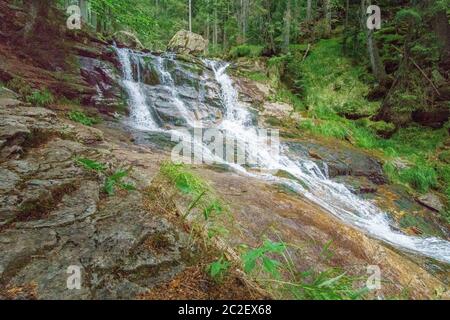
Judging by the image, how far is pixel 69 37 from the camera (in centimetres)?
1159

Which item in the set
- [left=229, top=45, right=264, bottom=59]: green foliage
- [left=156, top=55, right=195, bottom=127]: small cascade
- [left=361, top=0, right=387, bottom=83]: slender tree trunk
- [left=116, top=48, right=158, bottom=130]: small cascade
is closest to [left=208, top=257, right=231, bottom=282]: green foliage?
[left=116, top=48, right=158, bottom=130]: small cascade

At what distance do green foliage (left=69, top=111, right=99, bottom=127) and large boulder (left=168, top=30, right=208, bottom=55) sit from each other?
18011mm

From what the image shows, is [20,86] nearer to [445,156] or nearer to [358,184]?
[358,184]

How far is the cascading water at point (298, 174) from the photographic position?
21.7 feet

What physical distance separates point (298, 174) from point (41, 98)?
7.16m

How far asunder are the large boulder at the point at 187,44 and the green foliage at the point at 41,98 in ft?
59.6

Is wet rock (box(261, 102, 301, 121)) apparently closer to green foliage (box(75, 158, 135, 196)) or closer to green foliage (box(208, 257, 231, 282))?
green foliage (box(75, 158, 135, 196))

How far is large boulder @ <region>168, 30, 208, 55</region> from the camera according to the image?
25734mm

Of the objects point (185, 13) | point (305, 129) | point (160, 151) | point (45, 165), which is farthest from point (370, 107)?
point (185, 13)

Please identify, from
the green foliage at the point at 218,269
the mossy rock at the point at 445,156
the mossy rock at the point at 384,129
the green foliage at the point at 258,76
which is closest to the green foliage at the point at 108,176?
the green foliage at the point at 218,269

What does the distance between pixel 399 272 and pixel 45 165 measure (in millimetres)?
4675

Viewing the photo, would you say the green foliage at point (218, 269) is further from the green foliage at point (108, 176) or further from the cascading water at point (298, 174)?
the cascading water at point (298, 174)

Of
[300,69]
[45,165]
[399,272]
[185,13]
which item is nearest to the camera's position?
[45,165]
